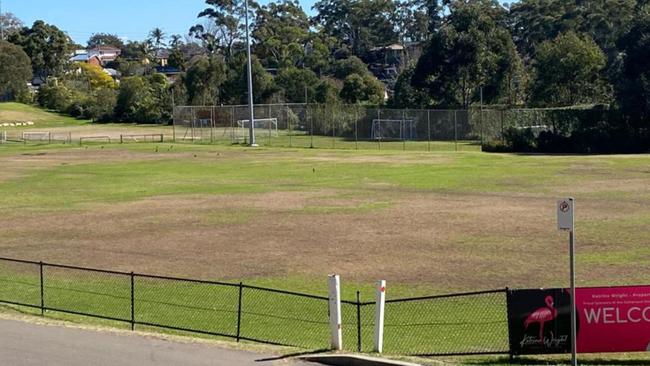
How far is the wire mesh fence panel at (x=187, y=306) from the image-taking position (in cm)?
1827

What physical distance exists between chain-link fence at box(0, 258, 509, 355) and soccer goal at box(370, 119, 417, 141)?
70.7 m

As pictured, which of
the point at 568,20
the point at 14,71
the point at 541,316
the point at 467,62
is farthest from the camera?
the point at 14,71

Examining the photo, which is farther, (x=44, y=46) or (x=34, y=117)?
(x=44, y=46)

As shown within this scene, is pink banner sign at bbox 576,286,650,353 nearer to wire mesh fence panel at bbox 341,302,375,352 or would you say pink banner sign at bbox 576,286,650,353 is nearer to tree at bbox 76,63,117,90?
wire mesh fence panel at bbox 341,302,375,352

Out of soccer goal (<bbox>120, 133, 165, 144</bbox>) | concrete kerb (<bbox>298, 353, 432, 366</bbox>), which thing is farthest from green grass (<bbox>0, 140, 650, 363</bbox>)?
soccer goal (<bbox>120, 133, 165, 144</bbox>)

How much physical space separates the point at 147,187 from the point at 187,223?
47.4 ft

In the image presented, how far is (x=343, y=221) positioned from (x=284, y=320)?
1559cm

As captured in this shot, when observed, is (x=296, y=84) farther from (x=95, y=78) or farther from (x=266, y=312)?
(x=266, y=312)

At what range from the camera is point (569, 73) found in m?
100

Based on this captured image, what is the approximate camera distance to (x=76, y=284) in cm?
2308

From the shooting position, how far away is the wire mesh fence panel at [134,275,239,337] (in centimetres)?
1827

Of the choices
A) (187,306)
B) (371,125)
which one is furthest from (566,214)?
(371,125)

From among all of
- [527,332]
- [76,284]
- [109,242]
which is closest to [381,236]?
[109,242]

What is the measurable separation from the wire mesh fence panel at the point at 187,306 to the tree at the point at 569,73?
275ft
